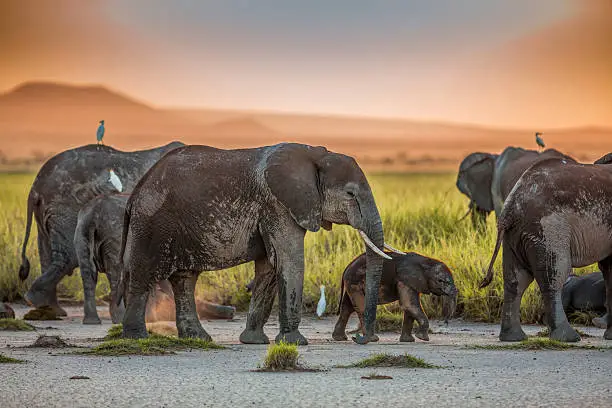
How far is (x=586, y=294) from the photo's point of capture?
16.7 meters

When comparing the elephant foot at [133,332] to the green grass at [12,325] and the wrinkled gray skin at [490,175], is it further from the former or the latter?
the wrinkled gray skin at [490,175]

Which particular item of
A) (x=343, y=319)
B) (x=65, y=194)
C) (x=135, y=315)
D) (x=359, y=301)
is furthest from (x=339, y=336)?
(x=65, y=194)

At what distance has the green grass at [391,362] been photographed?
11.5 metres

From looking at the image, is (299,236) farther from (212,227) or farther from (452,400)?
(452,400)

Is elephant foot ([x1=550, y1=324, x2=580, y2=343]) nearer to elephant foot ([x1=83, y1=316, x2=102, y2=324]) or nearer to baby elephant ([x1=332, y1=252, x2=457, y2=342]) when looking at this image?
baby elephant ([x1=332, y1=252, x2=457, y2=342])

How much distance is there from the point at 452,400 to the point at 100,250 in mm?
9154

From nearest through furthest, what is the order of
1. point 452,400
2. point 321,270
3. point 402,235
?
1. point 452,400
2. point 321,270
3. point 402,235

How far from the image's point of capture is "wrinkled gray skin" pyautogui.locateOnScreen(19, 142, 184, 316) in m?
19.5

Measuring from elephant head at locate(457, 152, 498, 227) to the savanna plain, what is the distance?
9.35m

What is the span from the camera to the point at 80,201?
19969 millimetres

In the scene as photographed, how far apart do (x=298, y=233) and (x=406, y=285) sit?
1.38 metres

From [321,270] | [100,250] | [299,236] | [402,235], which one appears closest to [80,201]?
[100,250]

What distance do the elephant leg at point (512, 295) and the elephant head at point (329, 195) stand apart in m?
1.55

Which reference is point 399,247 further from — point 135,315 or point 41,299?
point 135,315
